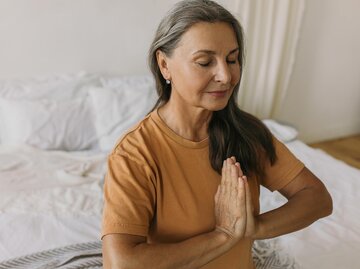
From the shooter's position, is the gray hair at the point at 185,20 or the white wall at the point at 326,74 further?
the white wall at the point at 326,74

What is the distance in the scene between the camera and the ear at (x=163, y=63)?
3.45 ft

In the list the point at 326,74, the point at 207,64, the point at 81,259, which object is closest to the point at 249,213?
the point at 207,64

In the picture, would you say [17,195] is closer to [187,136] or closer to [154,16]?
[187,136]

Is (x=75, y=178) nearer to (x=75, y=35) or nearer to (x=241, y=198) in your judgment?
(x=75, y=35)

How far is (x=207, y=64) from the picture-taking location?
3.20ft

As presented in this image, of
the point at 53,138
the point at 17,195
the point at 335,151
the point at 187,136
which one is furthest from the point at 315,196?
the point at 335,151

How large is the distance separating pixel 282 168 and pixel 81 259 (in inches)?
30.5

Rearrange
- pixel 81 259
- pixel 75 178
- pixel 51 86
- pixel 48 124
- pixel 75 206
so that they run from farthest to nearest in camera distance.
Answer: pixel 51 86 → pixel 48 124 → pixel 75 178 → pixel 75 206 → pixel 81 259

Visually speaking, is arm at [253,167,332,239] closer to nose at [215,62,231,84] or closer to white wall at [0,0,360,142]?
nose at [215,62,231,84]

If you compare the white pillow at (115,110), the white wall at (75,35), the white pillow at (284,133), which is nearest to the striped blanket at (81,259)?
the white pillow at (115,110)

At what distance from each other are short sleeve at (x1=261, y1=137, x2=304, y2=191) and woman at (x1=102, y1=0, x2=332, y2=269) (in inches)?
1.7

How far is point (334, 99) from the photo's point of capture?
3.86m

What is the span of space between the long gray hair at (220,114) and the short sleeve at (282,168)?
0.06 feet

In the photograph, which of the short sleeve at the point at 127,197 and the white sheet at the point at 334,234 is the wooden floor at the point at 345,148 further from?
the short sleeve at the point at 127,197
